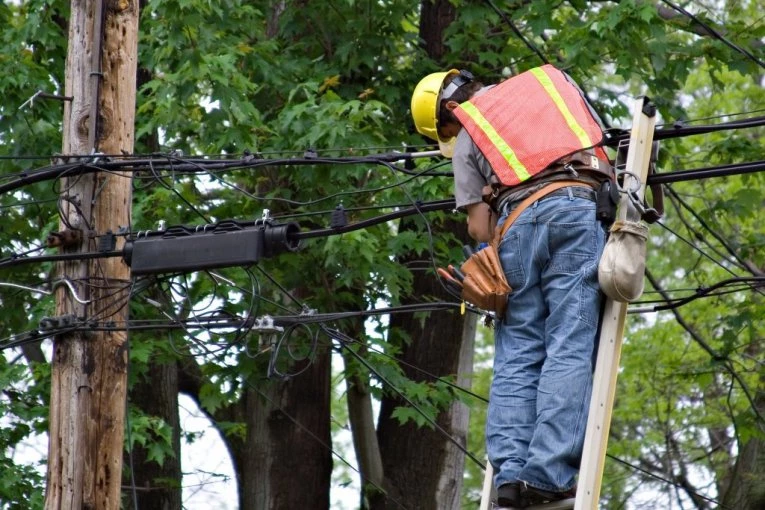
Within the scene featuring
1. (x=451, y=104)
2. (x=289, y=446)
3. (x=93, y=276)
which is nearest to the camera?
(x=451, y=104)

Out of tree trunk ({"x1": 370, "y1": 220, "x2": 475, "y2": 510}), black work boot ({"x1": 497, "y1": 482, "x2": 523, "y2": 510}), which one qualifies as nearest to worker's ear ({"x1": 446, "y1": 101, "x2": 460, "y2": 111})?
black work boot ({"x1": 497, "y1": 482, "x2": 523, "y2": 510})

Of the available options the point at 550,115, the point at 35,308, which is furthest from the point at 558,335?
the point at 35,308

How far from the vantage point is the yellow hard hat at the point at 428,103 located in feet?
21.8

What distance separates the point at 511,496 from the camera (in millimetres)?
5836

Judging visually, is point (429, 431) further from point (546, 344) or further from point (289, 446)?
point (546, 344)

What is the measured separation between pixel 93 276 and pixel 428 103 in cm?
244

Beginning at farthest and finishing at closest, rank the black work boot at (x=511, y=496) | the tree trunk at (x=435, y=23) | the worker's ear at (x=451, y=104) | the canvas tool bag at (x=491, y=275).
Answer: the tree trunk at (x=435, y=23) < the worker's ear at (x=451, y=104) < the canvas tool bag at (x=491, y=275) < the black work boot at (x=511, y=496)

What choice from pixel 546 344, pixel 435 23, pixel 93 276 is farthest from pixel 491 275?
pixel 435 23

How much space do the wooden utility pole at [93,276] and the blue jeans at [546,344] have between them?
2612 millimetres

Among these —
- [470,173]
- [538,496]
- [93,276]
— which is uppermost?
[93,276]

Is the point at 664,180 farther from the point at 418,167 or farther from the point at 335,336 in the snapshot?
the point at 418,167

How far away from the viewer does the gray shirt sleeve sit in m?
6.29

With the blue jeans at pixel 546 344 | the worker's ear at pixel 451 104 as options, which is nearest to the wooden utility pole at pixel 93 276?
the worker's ear at pixel 451 104

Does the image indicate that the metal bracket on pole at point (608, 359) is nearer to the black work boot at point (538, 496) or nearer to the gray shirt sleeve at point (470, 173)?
the black work boot at point (538, 496)
